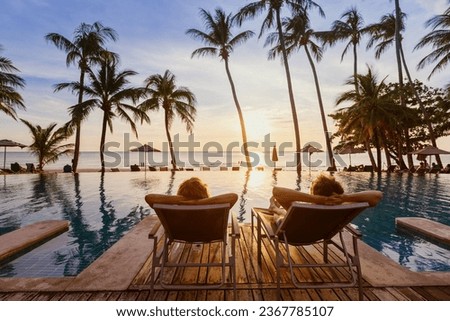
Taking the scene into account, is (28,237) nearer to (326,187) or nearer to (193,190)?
(193,190)

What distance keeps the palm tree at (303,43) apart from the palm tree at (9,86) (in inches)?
680

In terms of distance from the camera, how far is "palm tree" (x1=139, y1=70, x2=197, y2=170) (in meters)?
24.5

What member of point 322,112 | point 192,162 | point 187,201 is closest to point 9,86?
point 187,201

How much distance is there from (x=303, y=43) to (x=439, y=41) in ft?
31.5

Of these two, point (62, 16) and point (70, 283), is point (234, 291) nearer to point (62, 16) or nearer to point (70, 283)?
point (70, 283)

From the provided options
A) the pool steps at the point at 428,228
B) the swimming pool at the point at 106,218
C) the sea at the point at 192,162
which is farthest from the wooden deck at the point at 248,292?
the sea at the point at 192,162

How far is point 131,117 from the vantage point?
20672 mm

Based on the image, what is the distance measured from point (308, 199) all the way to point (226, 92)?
70.0 feet

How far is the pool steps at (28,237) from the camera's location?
4.09m

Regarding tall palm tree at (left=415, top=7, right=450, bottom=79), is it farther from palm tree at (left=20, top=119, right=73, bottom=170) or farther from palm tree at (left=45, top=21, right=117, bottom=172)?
palm tree at (left=20, top=119, right=73, bottom=170)

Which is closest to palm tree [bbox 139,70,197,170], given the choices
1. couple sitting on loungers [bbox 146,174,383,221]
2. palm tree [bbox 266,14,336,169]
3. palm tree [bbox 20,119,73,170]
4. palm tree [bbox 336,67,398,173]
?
palm tree [bbox 20,119,73,170]

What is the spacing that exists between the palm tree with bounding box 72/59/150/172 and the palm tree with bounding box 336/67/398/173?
15.6m

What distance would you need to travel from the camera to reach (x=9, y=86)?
1853cm

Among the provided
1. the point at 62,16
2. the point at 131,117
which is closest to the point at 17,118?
the point at 131,117
